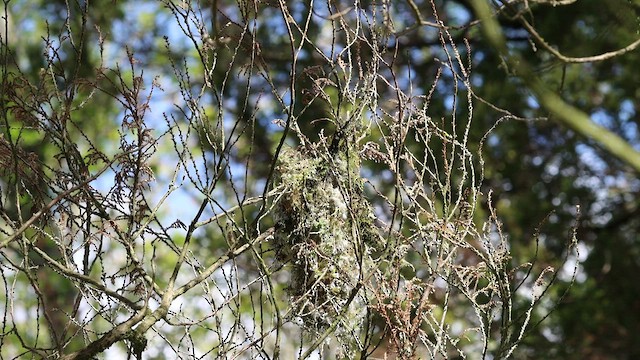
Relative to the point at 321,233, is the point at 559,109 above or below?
above

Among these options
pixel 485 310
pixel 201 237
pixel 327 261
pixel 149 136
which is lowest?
pixel 485 310

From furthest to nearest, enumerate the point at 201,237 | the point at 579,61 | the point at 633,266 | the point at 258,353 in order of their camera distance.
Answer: the point at 201,237
the point at 633,266
the point at 579,61
the point at 258,353

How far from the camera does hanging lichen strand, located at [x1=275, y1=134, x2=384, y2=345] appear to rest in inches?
126

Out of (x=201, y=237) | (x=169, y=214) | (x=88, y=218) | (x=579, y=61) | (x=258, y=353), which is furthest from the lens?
(x=169, y=214)

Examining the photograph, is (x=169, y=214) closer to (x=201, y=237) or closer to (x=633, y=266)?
(x=201, y=237)

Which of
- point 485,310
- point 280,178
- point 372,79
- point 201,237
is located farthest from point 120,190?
point 201,237

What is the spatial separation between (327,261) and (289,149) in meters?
0.48

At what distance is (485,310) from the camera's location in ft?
10.2

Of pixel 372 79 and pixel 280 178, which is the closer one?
pixel 372 79

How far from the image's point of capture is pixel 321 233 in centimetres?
321

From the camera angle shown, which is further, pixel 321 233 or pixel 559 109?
pixel 321 233

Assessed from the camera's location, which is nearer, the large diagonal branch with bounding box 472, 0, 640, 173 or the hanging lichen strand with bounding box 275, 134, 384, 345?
the large diagonal branch with bounding box 472, 0, 640, 173

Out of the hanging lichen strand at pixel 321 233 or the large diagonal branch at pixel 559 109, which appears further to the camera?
the hanging lichen strand at pixel 321 233

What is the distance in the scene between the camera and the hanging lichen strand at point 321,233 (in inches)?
126
